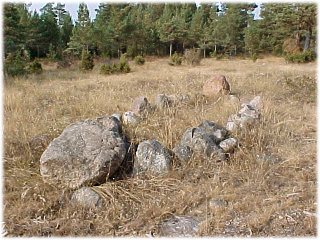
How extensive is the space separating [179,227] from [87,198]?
626 millimetres

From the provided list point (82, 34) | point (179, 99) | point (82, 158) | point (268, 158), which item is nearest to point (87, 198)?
point (82, 158)

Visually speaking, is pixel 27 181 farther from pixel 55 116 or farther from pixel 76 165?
pixel 55 116

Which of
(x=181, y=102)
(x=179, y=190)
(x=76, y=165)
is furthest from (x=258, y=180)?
(x=181, y=102)

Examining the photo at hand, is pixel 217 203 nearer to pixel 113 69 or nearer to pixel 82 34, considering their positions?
pixel 113 69

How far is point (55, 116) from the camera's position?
4.44m

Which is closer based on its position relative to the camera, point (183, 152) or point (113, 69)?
point (183, 152)

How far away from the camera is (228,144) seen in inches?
115

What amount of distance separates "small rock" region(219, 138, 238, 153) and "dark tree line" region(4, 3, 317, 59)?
16.4 meters

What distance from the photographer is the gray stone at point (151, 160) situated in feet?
8.36

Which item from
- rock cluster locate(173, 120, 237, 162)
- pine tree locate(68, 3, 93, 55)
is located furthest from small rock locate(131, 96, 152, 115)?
pine tree locate(68, 3, 93, 55)

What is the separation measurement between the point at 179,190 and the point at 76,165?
2.46 feet

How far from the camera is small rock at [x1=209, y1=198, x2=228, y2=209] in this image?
2175mm

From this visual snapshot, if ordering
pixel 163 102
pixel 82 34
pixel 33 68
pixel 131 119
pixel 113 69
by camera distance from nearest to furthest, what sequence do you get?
pixel 131 119, pixel 163 102, pixel 33 68, pixel 113 69, pixel 82 34

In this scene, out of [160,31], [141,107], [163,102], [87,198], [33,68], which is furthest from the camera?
[160,31]
